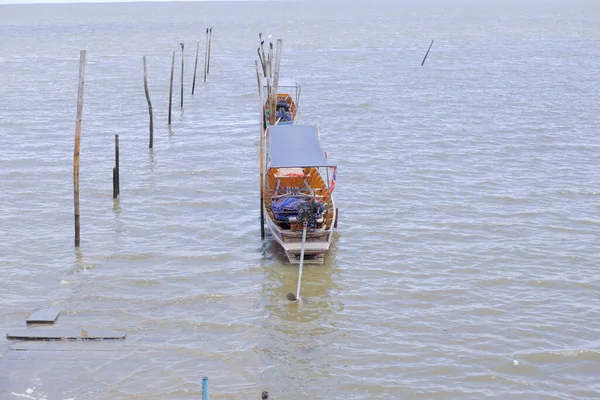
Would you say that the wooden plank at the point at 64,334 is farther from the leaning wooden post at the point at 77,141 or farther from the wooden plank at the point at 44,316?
the leaning wooden post at the point at 77,141

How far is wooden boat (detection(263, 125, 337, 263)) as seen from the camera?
18281 mm

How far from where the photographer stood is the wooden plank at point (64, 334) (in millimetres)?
14383

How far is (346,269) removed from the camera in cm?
1853

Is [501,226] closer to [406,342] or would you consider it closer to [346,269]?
[346,269]

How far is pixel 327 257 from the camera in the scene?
62.7 ft

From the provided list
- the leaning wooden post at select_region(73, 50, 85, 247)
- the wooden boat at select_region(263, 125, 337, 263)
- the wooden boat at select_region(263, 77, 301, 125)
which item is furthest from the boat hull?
the wooden boat at select_region(263, 77, 301, 125)

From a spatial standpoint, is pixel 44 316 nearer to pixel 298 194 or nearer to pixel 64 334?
pixel 64 334

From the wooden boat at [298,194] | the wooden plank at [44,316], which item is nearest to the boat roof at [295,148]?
the wooden boat at [298,194]

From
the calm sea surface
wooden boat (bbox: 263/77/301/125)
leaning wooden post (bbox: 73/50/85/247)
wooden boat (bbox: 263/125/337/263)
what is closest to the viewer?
the calm sea surface

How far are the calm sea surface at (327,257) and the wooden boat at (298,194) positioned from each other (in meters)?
0.64

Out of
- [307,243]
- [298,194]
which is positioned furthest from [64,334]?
[298,194]

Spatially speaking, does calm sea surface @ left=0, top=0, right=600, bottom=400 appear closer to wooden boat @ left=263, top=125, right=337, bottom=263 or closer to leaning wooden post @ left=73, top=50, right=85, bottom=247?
wooden boat @ left=263, top=125, right=337, bottom=263

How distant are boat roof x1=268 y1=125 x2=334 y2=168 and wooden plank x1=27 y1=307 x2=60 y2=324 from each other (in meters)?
6.31

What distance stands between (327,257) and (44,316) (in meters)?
6.48
